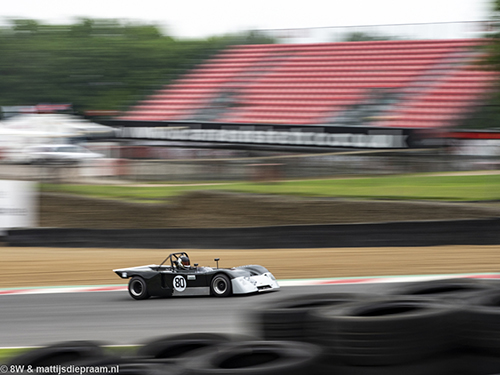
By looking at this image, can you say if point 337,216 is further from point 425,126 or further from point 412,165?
point 425,126

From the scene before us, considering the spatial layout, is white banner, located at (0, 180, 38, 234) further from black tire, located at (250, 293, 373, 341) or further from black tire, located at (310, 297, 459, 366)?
black tire, located at (310, 297, 459, 366)

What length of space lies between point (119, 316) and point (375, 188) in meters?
10.3

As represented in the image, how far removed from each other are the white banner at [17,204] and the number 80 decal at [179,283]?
8565mm

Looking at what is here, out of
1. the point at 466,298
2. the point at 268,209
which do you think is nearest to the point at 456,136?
the point at 268,209

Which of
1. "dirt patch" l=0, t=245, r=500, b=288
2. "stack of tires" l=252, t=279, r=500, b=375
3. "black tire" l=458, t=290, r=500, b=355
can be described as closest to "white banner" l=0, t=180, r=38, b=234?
"dirt patch" l=0, t=245, r=500, b=288

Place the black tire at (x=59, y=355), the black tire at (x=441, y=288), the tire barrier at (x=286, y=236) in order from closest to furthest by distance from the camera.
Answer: the black tire at (x=59, y=355), the black tire at (x=441, y=288), the tire barrier at (x=286, y=236)

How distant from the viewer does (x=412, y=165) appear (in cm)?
1738

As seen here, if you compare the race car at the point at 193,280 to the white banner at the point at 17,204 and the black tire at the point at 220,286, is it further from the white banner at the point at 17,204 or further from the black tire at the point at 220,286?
the white banner at the point at 17,204

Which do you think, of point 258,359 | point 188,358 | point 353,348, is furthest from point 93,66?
point 353,348

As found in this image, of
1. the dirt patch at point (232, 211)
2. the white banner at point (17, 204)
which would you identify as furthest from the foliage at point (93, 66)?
the white banner at point (17, 204)

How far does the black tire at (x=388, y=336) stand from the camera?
3832 mm

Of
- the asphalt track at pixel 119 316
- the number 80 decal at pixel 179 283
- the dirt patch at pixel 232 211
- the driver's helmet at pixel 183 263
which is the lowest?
the asphalt track at pixel 119 316

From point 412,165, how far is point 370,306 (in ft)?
44.2

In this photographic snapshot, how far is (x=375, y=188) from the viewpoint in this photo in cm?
1670
